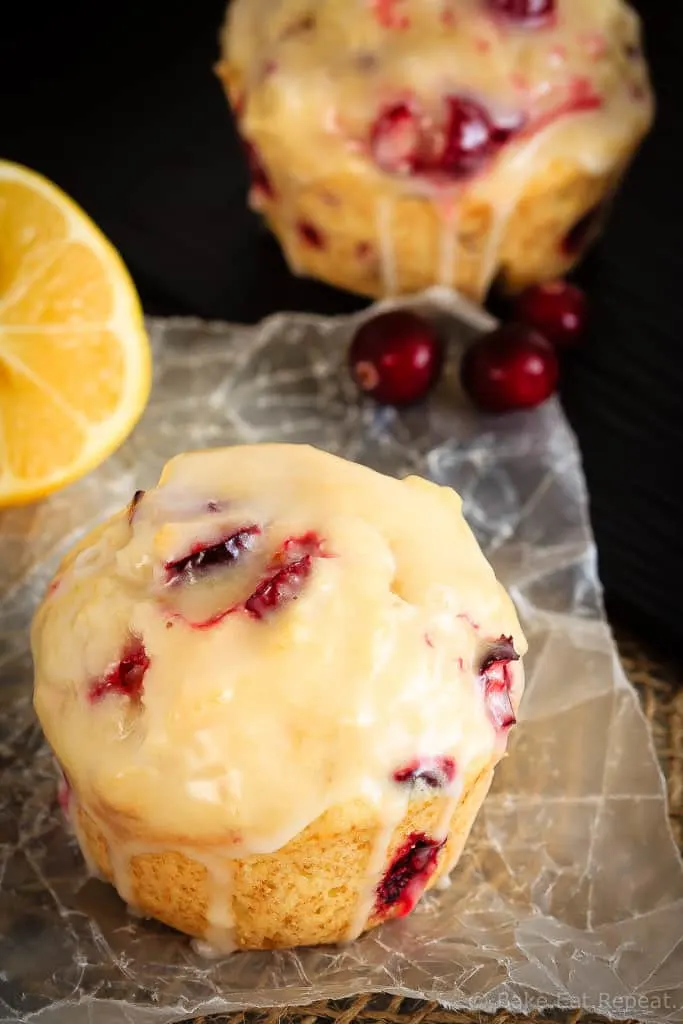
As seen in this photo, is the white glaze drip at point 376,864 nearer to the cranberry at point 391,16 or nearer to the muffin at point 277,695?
the muffin at point 277,695

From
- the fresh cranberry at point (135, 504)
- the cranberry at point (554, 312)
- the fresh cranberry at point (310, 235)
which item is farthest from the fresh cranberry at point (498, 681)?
the fresh cranberry at point (310, 235)

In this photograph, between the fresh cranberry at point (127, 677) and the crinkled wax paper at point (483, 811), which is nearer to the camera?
Answer: the fresh cranberry at point (127, 677)

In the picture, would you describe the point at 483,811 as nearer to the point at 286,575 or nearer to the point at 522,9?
the point at 286,575

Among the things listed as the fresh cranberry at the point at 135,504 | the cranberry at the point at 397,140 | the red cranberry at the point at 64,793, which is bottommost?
the red cranberry at the point at 64,793

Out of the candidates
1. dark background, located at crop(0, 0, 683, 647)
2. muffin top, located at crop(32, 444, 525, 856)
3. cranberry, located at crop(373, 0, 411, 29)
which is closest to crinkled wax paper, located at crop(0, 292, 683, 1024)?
dark background, located at crop(0, 0, 683, 647)

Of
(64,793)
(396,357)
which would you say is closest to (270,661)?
(64,793)

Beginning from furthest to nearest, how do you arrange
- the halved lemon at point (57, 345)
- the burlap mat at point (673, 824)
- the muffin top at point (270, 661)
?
the halved lemon at point (57, 345) → the burlap mat at point (673, 824) → the muffin top at point (270, 661)
